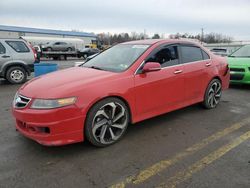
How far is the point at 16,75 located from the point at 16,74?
0.04 metres

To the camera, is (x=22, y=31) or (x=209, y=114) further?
(x=22, y=31)

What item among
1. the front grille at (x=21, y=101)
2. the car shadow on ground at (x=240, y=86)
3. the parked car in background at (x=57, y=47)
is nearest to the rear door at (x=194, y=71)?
the front grille at (x=21, y=101)

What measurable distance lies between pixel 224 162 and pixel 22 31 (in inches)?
2307

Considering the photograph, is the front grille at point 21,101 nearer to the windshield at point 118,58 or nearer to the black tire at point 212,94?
the windshield at point 118,58

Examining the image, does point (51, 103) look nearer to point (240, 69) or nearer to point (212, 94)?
point (212, 94)

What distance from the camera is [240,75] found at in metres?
8.20

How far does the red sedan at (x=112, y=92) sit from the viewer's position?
3473mm

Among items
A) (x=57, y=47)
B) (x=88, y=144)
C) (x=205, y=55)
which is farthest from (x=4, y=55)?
(x=57, y=47)

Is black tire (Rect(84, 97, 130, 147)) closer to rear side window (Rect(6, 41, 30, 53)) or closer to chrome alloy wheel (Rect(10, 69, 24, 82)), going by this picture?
chrome alloy wheel (Rect(10, 69, 24, 82))

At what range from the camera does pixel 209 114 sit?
5.55 m

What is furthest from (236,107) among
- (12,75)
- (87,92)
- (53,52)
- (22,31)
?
(22,31)

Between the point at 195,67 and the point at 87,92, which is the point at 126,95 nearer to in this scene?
the point at 87,92

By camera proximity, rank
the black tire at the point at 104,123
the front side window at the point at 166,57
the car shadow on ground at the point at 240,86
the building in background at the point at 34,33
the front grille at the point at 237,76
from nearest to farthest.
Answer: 1. the black tire at the point at 104,123
2. the front side window at the point at 166,57
3. the front grille at the point at 237,76
4. the car shadow on ground at the point at 240,86
5. the building in background at the point at 34,33

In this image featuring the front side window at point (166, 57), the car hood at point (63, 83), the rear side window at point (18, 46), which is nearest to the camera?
the car hood at point (63, 83)
